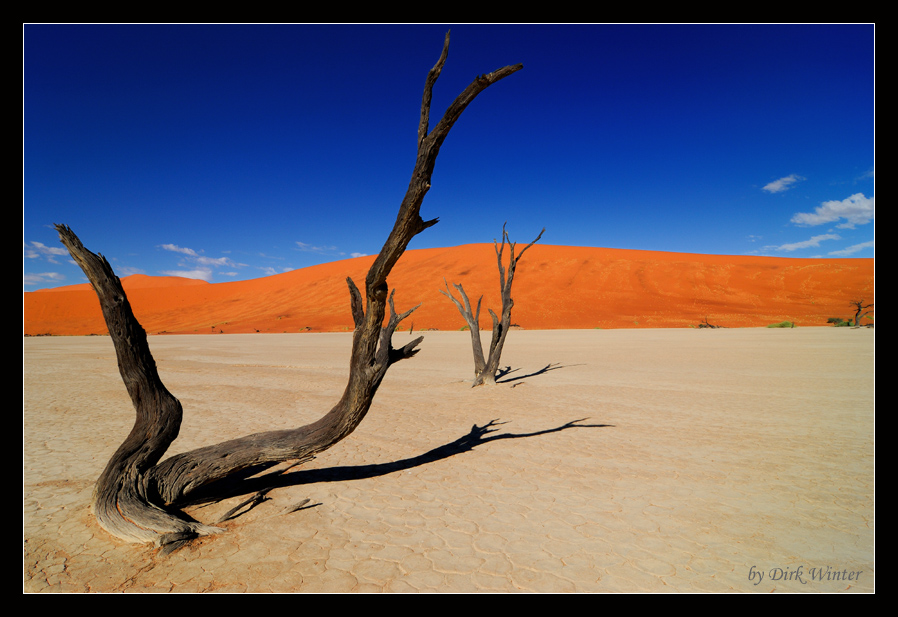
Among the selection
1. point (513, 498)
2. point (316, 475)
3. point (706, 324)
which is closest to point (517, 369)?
point (316, 475)

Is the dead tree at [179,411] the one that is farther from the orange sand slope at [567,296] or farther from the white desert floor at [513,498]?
the orange sand slope at [567,296]

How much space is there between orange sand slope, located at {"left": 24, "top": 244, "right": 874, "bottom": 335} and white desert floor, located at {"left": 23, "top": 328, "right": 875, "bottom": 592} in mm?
33270

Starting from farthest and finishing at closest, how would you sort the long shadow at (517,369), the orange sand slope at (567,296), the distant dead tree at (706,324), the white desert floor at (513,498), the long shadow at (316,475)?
the orange sand slope at (567,296)
the distant dead tree at (706,324)
the long shadow at (517,369)
the long shadow at (316,475)
the white desert floor at (513,498)

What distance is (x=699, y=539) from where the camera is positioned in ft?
11.6

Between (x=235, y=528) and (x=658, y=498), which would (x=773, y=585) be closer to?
(x=658, y=498)

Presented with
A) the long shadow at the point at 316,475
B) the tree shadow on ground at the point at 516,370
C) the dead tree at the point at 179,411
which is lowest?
the long shadow at the point at 316,475

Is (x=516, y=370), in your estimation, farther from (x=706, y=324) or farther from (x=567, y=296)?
(x=567, y=296)

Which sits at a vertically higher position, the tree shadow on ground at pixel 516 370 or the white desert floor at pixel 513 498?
the tree shadow on ground at pixel 516 370

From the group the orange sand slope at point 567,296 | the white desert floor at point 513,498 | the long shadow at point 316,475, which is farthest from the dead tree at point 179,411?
the orange sand slope at point 567,296

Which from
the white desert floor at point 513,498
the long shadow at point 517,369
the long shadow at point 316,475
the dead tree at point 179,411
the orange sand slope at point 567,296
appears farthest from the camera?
the orange sand slope at point 567,296

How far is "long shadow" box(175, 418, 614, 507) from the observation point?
4.52 metres

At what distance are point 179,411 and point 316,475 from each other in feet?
5.71

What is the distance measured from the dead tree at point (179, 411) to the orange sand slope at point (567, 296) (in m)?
37.9

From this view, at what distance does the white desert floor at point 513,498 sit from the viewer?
10.1 feet
